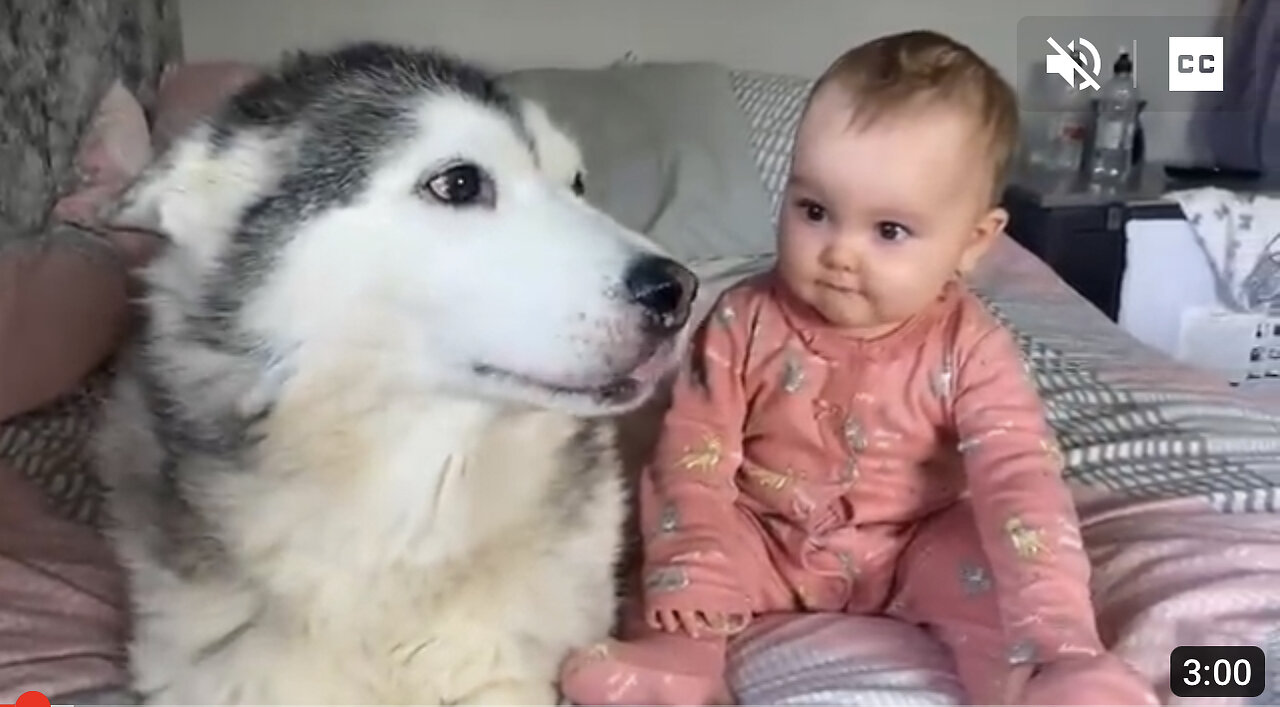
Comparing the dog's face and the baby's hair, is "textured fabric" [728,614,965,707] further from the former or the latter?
the baby's hair

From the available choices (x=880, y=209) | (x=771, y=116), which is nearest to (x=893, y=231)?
(x=880, y=209)

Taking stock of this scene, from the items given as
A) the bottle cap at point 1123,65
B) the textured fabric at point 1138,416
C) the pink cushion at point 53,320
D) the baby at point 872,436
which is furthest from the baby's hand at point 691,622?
the bottle cap at point 1123,65

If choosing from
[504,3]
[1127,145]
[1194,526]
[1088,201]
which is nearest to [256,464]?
[1194,526]

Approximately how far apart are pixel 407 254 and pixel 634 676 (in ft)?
1.16

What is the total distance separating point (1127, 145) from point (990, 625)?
7.32ft

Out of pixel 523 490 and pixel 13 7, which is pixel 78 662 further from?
pixel 13 7

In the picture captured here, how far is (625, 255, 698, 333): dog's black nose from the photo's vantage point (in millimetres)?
1013

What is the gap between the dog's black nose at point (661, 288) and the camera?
1.01 metres

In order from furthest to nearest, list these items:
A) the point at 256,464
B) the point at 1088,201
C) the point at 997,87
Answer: the point at 1088,201
the point at 997,87
the point at 256,464

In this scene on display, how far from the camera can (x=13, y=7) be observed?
89.2 inches

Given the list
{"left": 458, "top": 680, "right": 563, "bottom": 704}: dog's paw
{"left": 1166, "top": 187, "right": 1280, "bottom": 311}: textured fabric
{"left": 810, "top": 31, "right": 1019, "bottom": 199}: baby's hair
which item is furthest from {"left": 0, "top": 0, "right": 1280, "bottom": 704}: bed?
{"left": 1166, "top": 187, "right": 1280, "bottom": 311}: textured fabric

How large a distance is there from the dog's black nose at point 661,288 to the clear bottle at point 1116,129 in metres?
2.26

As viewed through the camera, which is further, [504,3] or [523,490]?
[504,3]

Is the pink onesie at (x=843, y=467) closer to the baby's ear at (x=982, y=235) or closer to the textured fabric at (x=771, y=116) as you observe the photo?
the baby's ear at (x=982, y=235)
